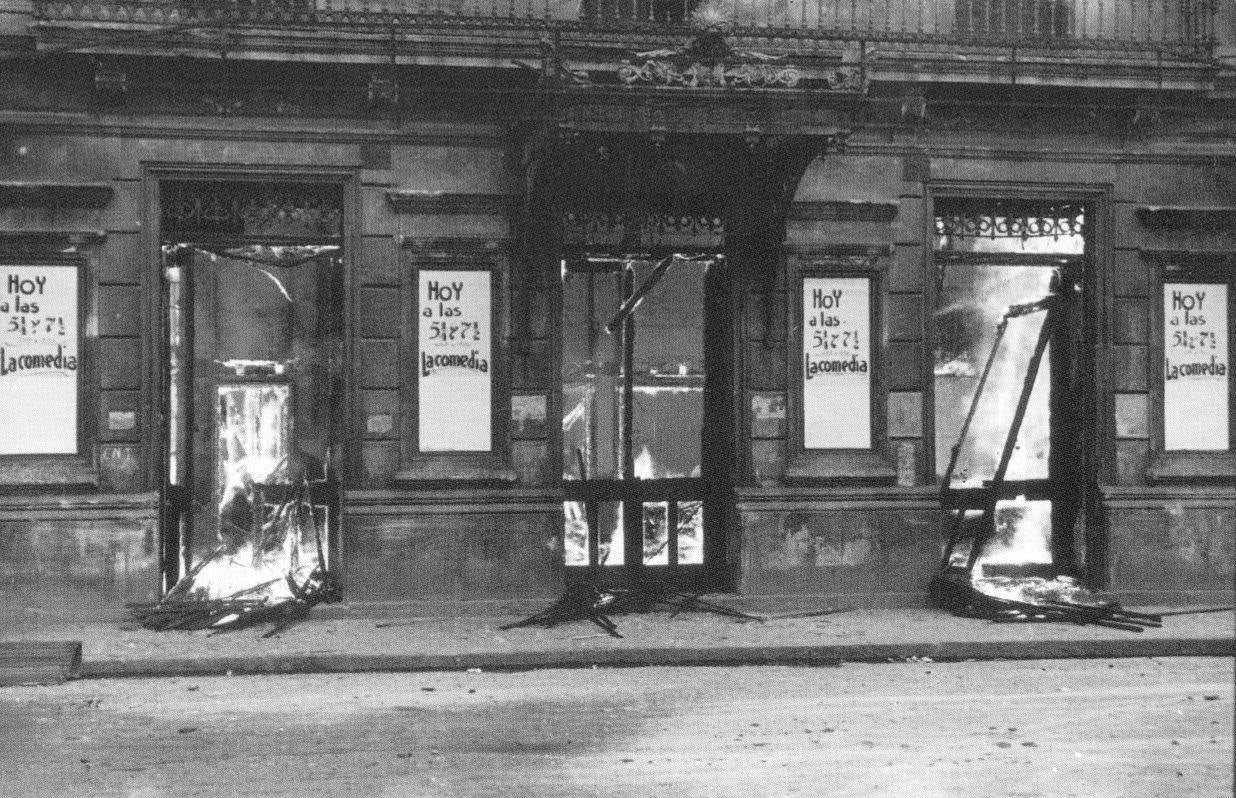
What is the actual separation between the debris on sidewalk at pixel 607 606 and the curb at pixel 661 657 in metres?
1.01

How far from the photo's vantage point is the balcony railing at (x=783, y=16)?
11539 mm

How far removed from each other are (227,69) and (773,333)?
5517mm

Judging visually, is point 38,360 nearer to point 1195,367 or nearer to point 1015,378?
point 1015,378

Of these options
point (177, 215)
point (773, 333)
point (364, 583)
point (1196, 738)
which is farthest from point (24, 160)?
point (1196, 738)

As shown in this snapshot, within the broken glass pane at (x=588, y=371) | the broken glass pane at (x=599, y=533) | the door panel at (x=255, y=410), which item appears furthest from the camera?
the broken glass pane at (x=599, y=533)

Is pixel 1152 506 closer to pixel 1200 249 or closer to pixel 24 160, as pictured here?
pixel 1200 249

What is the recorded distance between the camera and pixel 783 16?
1274 centimetres

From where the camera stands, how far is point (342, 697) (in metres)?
8.79

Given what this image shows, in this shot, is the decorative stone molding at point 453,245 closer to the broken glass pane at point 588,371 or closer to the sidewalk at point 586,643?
the broken glass pane at point 588,371

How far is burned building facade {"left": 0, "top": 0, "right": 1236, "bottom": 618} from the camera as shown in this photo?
1155 cm

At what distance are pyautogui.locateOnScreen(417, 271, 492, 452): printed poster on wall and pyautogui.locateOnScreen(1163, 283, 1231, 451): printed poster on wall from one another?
22.0ft

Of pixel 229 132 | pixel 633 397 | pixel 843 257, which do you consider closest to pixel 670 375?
pixel 633 397

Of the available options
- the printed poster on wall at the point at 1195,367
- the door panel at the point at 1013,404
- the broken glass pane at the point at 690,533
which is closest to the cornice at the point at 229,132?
the broken glass pane at the point at 690,533

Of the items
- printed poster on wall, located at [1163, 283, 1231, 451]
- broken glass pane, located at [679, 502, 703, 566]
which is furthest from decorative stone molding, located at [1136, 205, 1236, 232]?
broken glass pane, located at [679, 502, 703, 566]
